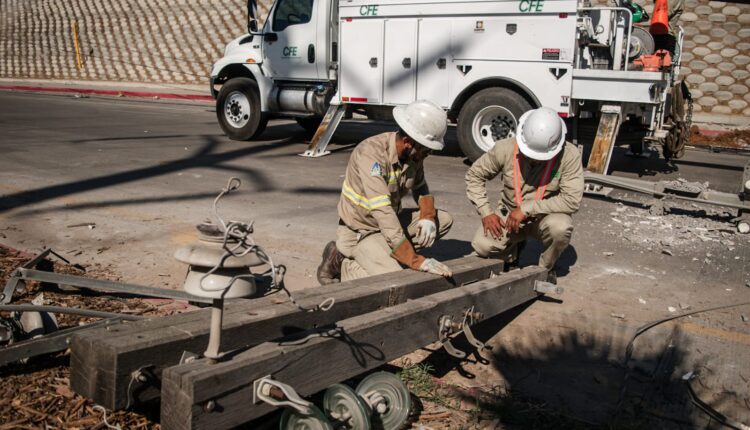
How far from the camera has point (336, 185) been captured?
28.1ft

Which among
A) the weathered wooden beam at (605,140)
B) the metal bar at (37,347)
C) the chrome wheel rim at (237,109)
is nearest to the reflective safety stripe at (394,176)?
the metal bar at (37,347)

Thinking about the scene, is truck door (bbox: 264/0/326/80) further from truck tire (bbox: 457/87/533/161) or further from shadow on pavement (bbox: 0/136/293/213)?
truck tire (bbox: 457/87/533/161)

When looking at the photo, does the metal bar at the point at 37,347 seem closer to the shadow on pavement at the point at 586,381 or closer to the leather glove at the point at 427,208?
the shadow on pavement at the point at 586,381

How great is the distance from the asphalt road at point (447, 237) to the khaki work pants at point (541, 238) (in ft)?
1.22

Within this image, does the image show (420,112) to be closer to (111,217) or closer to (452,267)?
(452,267)

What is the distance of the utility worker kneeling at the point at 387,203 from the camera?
→ 4.13 m

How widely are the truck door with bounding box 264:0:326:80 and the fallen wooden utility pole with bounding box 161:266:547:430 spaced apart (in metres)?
8.31

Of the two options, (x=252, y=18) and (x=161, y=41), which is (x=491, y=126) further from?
(x=161, y=41)

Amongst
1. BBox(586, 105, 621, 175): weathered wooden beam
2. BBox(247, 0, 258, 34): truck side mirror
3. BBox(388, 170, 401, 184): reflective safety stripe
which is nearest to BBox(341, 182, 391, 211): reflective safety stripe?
BBox(388, 170, 401, 184): reflective safety stripe

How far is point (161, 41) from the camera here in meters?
25.2

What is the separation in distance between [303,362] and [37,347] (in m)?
1.34

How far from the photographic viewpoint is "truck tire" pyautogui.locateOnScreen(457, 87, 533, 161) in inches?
375

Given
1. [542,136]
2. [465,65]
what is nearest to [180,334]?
[542,136]

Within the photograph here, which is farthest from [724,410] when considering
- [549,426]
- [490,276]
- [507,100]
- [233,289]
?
[507,100]
